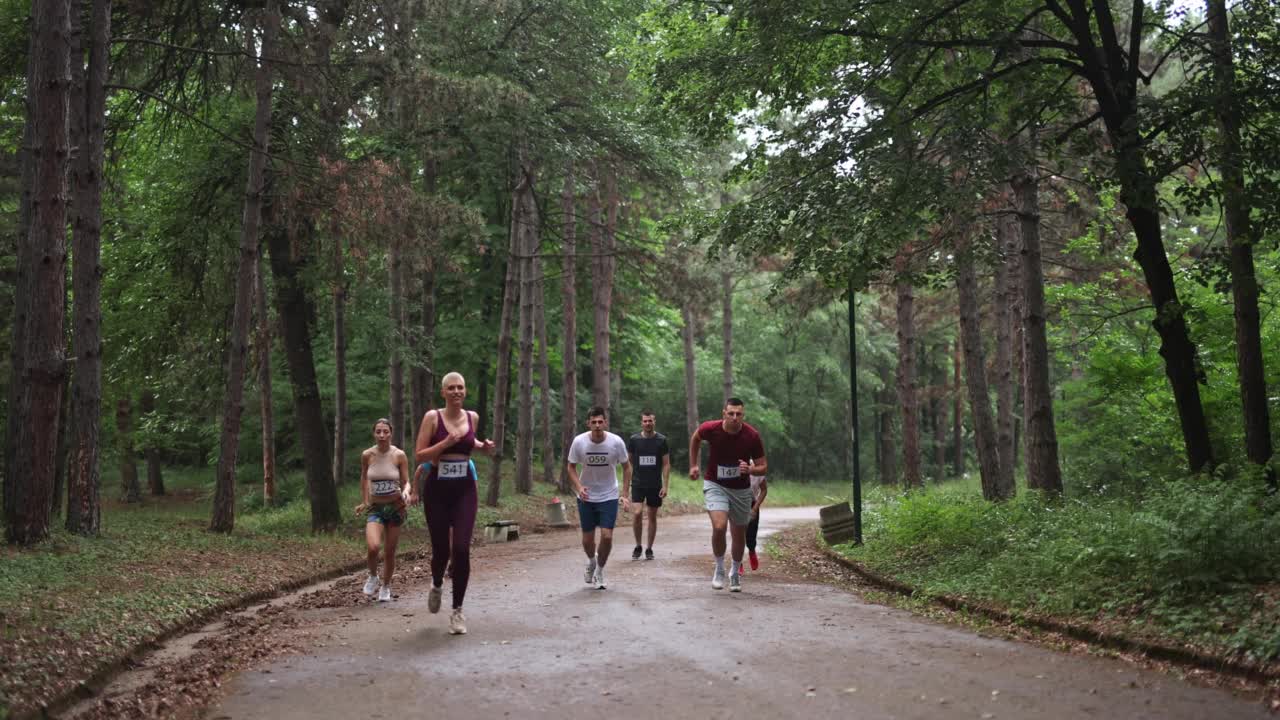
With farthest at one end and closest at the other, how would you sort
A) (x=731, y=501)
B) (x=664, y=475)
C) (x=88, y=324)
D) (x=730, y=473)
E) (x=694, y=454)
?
(x=88, y=324), (x=664, y=475), (x=694, y=454), (x=731, y=501), (x=730, y=473)

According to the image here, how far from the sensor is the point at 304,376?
20.2 meters

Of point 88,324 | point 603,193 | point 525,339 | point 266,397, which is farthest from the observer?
point 603,193

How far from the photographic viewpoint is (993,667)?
7289 millimetres

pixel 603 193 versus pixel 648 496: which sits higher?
pixel 603 193

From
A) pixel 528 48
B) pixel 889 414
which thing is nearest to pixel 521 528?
pixel 528 48

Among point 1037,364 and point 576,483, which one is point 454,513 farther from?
point 1037,364

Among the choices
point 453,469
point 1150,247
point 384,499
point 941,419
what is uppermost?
point 1150,247

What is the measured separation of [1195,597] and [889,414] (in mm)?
45641

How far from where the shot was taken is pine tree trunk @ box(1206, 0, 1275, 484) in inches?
437

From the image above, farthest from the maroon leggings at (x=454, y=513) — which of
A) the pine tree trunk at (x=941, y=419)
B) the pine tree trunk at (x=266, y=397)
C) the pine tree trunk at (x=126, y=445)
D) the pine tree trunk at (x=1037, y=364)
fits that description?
the pine tree trunk at (x=941, y=419)

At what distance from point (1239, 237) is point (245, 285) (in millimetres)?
14591

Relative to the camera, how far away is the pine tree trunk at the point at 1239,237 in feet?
36.4

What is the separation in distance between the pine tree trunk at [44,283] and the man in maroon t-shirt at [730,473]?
26.1ft

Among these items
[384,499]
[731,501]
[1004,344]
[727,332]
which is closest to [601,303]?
[727,332]
